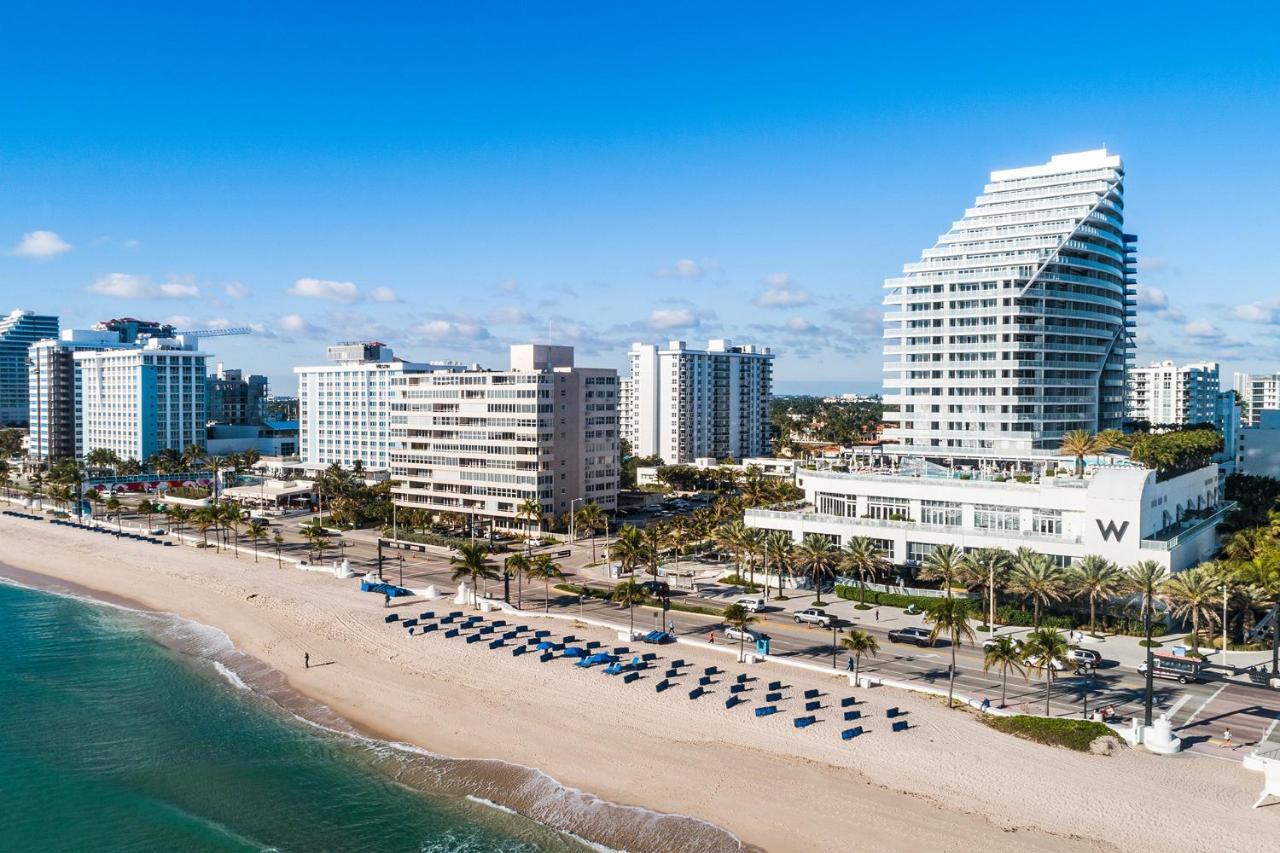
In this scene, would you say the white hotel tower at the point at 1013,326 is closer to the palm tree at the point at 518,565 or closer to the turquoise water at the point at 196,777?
the palm tree at the point at 518,565

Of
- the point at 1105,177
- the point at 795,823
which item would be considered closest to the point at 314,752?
the point at 795,823

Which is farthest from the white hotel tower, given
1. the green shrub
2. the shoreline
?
the shoreline

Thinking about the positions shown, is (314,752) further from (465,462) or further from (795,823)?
(465,462)

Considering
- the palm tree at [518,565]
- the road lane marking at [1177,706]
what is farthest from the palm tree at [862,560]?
the palm tree at [518,565]

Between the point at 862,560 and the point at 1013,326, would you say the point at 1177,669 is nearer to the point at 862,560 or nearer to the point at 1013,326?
the point at 862,560

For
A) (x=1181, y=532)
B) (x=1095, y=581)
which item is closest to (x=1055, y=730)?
(x=1095, y=581)

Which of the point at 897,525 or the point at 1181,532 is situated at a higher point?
the point at 1181,532
